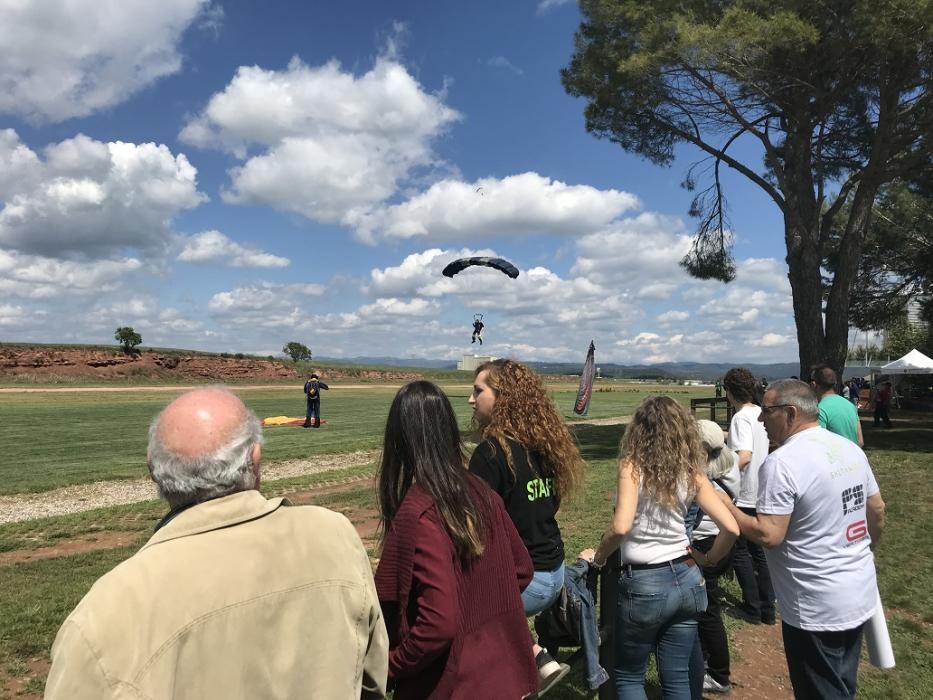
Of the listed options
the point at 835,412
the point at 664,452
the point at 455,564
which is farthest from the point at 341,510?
the point at 455,564

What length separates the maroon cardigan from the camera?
1.99 metres

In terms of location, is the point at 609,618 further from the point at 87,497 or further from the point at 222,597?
the point at 87,497

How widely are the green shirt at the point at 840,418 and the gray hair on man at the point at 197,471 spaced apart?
485 cm

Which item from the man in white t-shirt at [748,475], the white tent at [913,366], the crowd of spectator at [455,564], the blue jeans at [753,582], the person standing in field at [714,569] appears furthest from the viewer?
the white tent at [913,366]

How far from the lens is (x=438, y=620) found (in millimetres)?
1957

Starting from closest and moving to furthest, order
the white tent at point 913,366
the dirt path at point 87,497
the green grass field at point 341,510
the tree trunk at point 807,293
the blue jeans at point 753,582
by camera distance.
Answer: the green grass field at point 341,510 → the blue jeans at point 753,582 → the dirt path at point 87,497 → the tree trunk at point 807,293 → the white tent at point 913,366

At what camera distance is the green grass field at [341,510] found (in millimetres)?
4520

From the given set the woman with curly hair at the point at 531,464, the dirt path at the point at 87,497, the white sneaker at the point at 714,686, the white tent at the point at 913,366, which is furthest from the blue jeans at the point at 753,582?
the white tent at the point at 913,366

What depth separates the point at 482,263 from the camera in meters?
24.9

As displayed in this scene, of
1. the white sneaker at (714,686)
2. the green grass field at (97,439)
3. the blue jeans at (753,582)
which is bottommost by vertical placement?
the green grass field at (97,439)

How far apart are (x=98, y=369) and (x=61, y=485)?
53.2m

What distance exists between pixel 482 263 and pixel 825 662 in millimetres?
22780

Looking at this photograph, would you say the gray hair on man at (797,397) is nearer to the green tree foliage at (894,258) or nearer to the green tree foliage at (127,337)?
the green tree foliage at (894,258)

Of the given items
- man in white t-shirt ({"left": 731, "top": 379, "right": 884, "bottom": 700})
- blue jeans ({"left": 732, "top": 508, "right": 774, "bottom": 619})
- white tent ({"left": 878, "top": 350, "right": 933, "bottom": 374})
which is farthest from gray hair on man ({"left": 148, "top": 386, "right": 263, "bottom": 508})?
white tent ({"left": 878, "top": 350, "right": 933, "bottom": 374})
